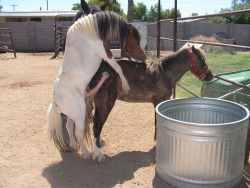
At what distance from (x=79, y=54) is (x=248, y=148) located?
2.35 m

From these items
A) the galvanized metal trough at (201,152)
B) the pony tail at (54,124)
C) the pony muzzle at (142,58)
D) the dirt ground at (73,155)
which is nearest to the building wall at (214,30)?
the dirt ground at (73,155)

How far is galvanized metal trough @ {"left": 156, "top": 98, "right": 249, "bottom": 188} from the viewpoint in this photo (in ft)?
8.38

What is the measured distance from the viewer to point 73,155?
3.77m

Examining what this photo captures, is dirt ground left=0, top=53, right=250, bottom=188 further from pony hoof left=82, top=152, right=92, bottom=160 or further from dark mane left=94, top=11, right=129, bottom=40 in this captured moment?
dark mane left=94, top=11, right=129, bottom=40

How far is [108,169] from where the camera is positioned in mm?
3387

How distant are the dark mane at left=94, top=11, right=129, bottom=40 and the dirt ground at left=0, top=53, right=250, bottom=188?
164cm

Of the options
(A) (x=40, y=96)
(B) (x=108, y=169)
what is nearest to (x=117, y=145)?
(B) (x=108, y=169)

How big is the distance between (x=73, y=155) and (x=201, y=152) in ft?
6.20

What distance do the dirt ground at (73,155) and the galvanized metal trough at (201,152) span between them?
284mm

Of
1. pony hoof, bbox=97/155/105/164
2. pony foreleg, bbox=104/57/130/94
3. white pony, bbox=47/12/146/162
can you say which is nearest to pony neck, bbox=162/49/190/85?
pony foreleg, bbox=104/57/130/94

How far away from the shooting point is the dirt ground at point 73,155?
313 centimetres

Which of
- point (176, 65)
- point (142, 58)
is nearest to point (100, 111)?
point (142, 58)

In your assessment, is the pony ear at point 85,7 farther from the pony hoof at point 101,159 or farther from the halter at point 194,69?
the pony hoof at point 101,159

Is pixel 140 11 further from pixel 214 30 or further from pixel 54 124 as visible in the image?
pixel 54 124
